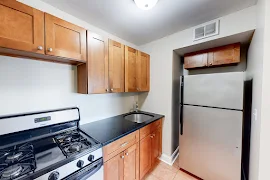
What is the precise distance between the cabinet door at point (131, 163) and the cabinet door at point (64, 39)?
4.10ft

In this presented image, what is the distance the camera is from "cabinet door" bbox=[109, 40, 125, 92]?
5.14ft

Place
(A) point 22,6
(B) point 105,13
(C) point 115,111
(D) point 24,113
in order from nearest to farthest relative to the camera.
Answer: (A) point 22,6
(D) point 24,113
(B) point 105,13
(C) point 115,111

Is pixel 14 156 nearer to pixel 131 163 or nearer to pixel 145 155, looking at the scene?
pixel 131 163

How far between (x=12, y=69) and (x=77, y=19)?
3.14ft

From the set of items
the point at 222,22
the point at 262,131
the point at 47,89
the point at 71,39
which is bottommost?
the point at 262,131

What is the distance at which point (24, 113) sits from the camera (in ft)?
3.77

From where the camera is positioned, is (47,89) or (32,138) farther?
(47,89)

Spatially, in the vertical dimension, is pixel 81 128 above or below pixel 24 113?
below

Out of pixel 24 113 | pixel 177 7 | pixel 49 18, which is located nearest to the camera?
pixel 49 18

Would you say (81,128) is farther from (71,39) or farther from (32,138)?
(71,39)

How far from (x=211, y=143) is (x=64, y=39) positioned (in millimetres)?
2203

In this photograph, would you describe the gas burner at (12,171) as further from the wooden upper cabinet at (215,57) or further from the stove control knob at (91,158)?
the wooden upper cabinet at (215,57)

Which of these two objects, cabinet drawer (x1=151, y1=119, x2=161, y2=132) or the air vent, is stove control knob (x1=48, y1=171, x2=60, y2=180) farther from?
the air vent

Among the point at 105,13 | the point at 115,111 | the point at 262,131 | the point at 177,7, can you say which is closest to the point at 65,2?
the point at 105,13
